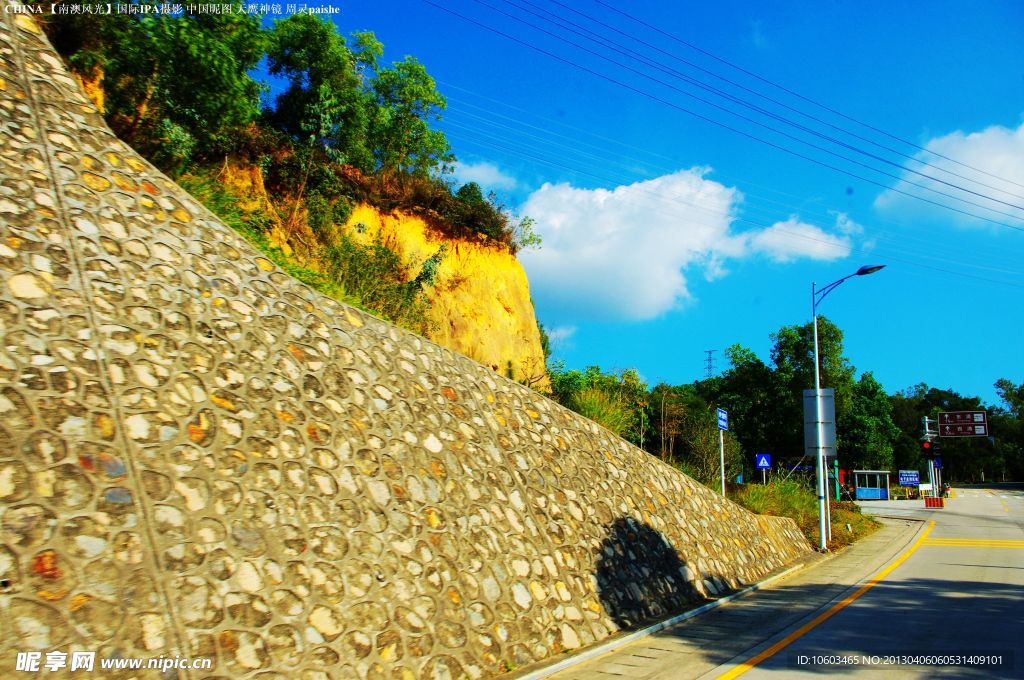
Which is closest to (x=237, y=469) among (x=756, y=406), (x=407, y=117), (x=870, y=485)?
(x=407, y=117)

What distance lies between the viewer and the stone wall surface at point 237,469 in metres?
5.39

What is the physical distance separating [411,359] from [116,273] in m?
4.04

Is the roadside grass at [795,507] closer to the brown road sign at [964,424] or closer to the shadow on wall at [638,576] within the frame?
the shadow on wall at [638,576]

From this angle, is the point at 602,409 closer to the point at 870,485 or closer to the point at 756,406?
the point at 756,406

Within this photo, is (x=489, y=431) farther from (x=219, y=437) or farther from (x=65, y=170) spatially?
(x=65, y=170)

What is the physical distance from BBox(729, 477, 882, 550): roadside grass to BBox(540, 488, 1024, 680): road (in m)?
3.46

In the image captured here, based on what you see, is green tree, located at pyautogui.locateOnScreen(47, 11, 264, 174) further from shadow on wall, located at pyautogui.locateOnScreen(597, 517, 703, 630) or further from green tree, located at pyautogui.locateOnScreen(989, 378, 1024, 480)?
green tree, located at pyautogui.locateOnScreen(989, 378, 1024, 480)

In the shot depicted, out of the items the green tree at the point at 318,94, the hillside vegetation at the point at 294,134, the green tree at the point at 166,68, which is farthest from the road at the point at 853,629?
the green tree at the point at 318,94

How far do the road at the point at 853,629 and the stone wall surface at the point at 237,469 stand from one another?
90cm

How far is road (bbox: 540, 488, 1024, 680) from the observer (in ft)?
25.1

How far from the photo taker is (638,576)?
10.9 metres

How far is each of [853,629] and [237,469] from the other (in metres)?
8.21

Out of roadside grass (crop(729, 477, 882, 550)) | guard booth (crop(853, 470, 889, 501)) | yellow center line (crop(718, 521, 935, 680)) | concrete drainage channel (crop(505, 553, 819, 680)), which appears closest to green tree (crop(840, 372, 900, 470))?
guard booth (crop(853, 470, 889, 501))

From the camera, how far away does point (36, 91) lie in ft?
30.4
